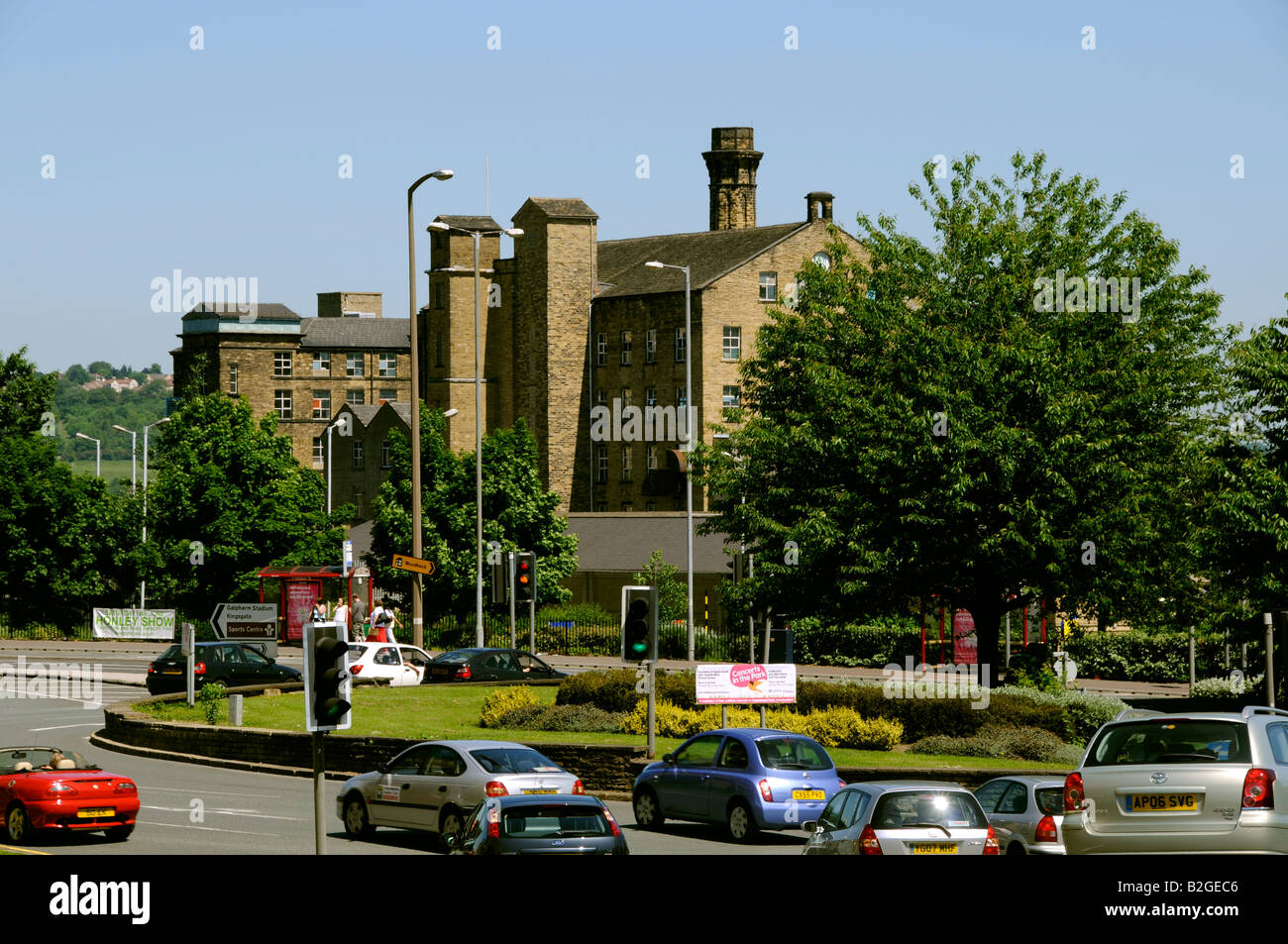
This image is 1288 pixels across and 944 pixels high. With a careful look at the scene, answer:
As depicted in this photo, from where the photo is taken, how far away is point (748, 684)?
29.1 metres

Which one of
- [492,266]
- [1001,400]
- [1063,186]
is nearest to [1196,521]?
[1001,400]

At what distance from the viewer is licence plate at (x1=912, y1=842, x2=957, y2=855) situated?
16.5 m

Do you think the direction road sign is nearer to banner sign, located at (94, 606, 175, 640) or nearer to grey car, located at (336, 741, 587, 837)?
grey car, located at (336, 741, 587, 837)

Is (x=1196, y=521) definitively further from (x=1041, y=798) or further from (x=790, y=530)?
(x=1041, y=798)

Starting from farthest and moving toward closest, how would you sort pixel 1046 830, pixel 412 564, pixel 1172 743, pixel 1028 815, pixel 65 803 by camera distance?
pixel 412 564, pixel 65 803, pixel 1028 815, pixel 1046 830, pixel 1172 743

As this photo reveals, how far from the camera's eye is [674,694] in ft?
113

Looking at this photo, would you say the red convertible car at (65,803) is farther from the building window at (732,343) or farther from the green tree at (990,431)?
the building window at (732,343)

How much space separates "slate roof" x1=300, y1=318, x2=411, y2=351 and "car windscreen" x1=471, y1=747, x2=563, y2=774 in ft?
365

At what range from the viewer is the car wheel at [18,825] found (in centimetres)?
2139

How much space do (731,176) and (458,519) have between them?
132 feet

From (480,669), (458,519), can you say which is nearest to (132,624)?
(458,519)

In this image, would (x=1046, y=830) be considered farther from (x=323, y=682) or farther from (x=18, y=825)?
(x=18, y=825)

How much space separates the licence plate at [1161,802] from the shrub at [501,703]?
22.7 m

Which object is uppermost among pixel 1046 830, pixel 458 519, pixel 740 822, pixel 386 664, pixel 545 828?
pixel 458 519
